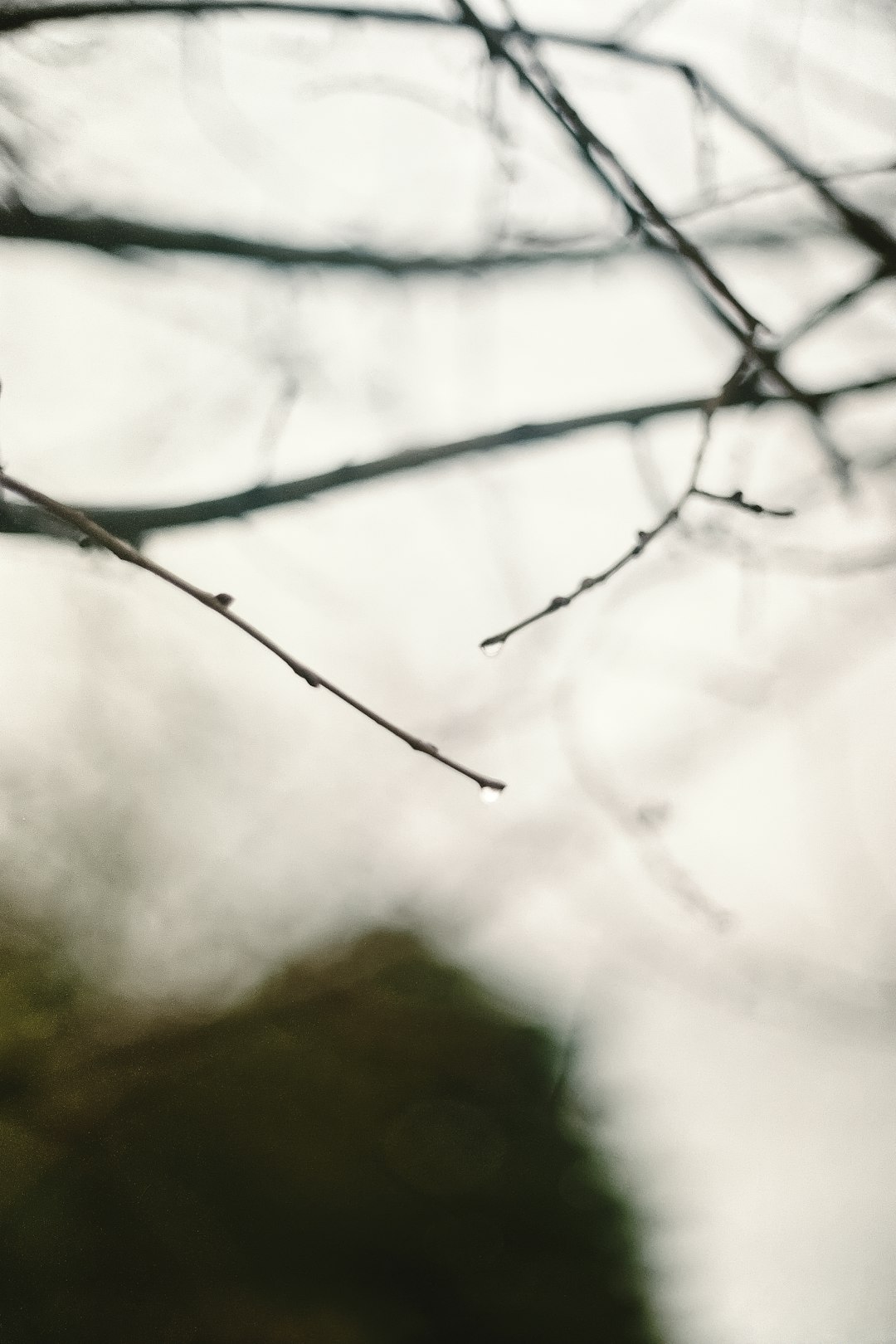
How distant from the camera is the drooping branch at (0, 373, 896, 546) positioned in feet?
3.99

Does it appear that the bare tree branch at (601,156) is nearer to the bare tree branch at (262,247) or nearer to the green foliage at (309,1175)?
the bare tree branch at (262,247)

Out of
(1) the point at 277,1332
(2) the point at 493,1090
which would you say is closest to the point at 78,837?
(1) the point at 277,1332

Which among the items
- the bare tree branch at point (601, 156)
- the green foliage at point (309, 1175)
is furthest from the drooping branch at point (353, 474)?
the green foliage at point (309, 1175)

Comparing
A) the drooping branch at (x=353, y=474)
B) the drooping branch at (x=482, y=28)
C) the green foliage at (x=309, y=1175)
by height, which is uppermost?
the drooping branch at (x=482, y=28)

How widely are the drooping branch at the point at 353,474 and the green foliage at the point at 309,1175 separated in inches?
82.8

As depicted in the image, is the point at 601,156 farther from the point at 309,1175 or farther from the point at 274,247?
the point at 309,1175

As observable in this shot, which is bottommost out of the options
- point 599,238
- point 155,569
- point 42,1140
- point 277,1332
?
point 277,1332

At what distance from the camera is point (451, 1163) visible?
4.54m

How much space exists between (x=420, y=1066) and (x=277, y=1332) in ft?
4.89

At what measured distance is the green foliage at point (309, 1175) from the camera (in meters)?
2.55

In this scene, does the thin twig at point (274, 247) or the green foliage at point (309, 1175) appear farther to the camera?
the green foliage at point (309, 1175)

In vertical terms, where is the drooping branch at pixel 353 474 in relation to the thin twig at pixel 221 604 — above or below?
above

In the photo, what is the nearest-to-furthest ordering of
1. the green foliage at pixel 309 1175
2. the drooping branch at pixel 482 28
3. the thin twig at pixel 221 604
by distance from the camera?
the thin twig at pixel 221 604 → the drooping branch at pixel 482 28 → the green foliage at pixel 309 1175

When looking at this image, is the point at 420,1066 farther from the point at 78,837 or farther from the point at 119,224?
the point at 119,224
